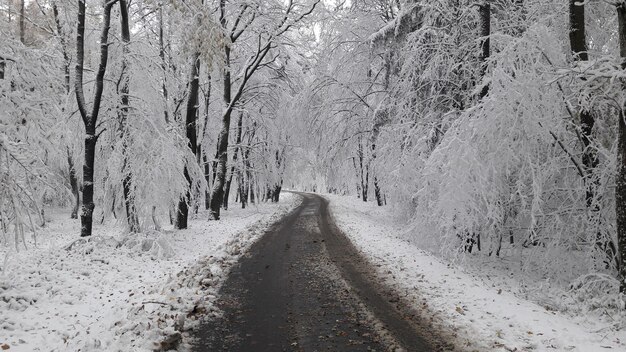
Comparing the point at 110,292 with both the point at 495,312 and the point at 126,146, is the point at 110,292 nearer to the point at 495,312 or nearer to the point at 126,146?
the point at 126,146

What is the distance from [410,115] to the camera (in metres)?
13.8

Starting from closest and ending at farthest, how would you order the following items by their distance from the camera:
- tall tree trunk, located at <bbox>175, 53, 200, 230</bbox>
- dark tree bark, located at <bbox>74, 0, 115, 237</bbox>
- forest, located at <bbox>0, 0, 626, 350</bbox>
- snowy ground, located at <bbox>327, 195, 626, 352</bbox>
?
snowy ground, located at <bbox>327, 195, 626, 352</bbox> → forest, located at <bbox>0, 0, 626, 350</bbox> → dark tree bark, located at <bbox>74, 0, 115, 237</bbox> → tall tree trunk, located at <bbox>175, 53, 200, 230</bbox>

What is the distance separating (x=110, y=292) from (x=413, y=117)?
10.5 meters

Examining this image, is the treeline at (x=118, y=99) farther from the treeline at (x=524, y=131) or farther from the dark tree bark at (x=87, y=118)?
the treeline at (x=524, y=131)

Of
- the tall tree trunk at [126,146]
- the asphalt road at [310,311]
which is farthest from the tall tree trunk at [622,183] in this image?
the tall tree trunk at [126,146]

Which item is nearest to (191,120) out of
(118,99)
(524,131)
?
(118,99)

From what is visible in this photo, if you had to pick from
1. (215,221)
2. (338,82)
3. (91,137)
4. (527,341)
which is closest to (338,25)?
(338,82)

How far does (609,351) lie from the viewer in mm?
5289

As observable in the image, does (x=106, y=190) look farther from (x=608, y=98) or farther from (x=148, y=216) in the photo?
(x=608, y=98)

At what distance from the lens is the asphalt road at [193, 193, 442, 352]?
18.5 feet

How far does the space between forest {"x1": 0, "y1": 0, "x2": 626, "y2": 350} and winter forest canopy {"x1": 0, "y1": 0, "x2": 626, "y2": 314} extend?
0.05 metres

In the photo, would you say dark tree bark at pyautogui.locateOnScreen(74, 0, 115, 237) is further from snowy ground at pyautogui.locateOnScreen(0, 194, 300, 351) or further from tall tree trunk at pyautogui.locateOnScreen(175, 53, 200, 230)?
tall tree trunk at pyautogui.locateOnScreen(175, 53, 200, 230)

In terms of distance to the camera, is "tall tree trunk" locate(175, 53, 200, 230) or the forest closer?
the forest

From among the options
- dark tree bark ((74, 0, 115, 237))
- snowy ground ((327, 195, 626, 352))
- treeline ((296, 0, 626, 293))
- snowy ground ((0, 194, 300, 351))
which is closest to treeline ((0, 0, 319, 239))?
dark tree bark ((74, 0, 115, 237))
